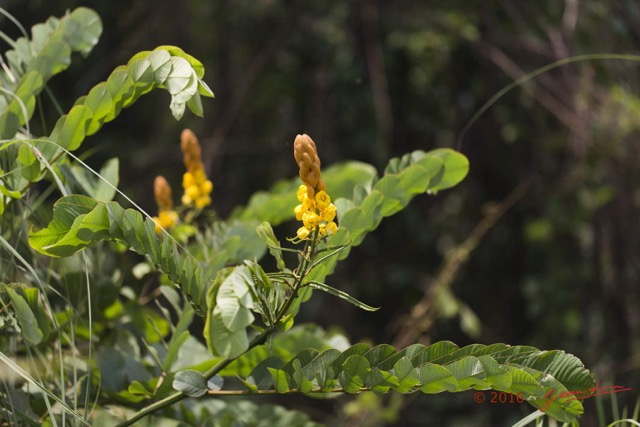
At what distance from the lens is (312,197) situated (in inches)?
27.7

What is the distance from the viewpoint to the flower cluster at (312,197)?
Result: 0.70 m

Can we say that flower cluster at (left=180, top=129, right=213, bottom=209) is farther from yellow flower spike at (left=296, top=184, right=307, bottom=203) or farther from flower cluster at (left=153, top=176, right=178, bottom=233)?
yellow flower spike at (left=296, top=184, right=307, bottom=203)

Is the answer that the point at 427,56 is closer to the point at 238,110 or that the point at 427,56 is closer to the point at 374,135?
the point at 374,135

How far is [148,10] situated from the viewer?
3.17 metres

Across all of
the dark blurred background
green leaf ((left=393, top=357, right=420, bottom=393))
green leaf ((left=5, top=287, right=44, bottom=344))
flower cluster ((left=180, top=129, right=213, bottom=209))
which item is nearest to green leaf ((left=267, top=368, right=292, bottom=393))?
green leaf ((left=393, top=357, right=420, bottom=393))

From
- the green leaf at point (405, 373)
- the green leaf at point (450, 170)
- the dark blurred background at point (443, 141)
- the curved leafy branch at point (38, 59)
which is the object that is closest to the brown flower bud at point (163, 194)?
the curved leafy branch at point (38, 59)

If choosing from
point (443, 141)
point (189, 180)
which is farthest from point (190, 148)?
point (443, 141)

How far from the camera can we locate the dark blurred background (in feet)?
8.20

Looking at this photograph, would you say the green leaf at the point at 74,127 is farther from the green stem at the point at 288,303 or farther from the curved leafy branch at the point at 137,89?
the green stem at the point at 288,303

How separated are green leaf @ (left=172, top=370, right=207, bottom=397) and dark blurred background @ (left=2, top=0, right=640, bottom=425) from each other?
1707 mm

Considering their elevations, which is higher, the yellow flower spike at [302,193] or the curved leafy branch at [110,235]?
the yellow flower spike at [302,193]

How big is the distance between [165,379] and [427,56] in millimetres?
2165

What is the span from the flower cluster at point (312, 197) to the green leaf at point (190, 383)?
0.49 ft

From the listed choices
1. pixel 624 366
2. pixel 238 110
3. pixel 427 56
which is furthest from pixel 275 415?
pixel 238 110
